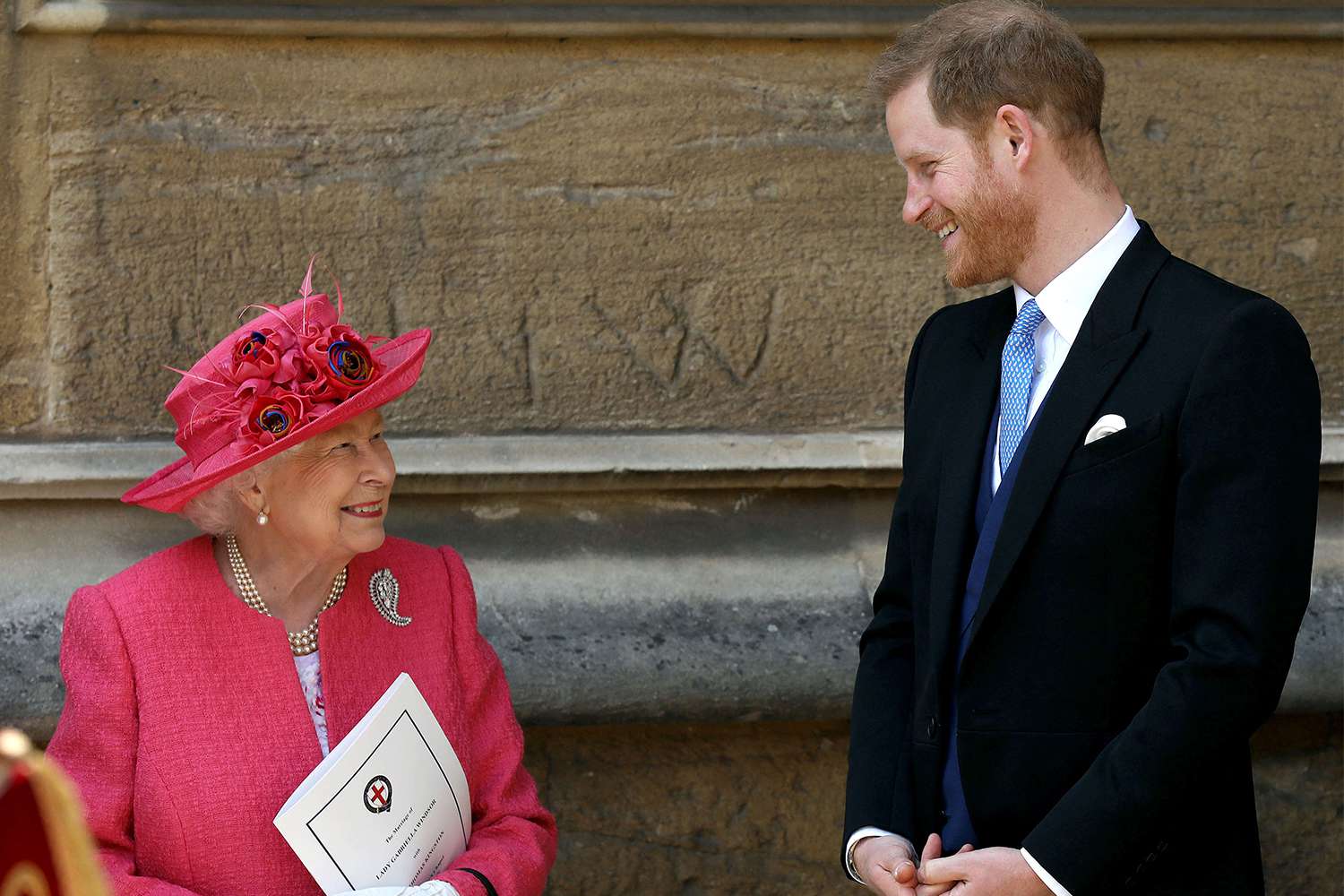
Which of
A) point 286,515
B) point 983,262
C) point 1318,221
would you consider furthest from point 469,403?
point 1318,221

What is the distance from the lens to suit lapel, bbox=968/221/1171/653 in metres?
1.88

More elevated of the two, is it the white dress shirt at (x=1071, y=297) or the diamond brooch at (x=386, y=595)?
the white dress shirt at (x=1071, y=297)

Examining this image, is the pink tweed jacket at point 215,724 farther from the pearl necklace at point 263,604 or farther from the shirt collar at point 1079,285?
the shirt collar at point 1079,285

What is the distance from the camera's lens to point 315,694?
91.4 inches

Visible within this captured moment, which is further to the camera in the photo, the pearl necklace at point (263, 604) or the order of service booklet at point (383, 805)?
the pearl necklace at point (263, 604)

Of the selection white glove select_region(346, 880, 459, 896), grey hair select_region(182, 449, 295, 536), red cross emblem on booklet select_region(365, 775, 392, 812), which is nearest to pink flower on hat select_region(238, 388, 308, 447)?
grey hair select_region(182, 449, 295, 536)

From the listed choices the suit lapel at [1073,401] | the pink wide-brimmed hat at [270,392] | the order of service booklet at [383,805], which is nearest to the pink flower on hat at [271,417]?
the pink wide-brimmed hat at [270,392]

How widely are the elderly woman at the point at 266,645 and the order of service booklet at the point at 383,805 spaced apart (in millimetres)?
54

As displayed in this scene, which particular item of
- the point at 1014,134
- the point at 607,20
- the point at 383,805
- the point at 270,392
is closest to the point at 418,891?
the point at 383,805

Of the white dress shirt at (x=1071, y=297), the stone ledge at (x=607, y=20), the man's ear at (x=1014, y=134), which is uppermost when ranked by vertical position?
the stone ledge at (x=607, y=20)

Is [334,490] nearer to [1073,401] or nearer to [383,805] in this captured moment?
[383,805]

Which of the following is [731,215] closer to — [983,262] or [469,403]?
[469,403]

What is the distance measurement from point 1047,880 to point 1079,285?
2.42ft

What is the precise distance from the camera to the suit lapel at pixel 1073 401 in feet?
6.17
